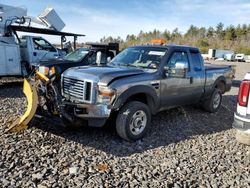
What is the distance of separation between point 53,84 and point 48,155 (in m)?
1.28

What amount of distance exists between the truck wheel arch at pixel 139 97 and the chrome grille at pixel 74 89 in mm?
620

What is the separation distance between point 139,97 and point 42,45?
834 centimetres

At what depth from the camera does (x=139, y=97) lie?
18.5ft

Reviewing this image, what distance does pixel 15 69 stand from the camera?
10922 mm

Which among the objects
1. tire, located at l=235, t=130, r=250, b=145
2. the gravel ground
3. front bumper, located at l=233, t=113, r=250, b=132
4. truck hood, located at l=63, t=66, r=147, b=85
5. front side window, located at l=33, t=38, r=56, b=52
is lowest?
the gravel ground

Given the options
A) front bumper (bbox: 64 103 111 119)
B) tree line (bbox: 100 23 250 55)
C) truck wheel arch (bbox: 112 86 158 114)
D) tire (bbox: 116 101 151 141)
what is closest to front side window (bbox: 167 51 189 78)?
truck wheel arch (bbox: 112 86 158 114)

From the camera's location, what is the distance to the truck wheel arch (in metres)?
4.95

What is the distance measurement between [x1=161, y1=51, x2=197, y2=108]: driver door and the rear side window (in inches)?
11.0

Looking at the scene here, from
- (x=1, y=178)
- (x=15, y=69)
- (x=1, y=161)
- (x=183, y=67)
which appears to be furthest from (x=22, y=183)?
(x=15, y=69)

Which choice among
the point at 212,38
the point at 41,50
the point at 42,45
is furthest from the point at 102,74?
the point at 212,38

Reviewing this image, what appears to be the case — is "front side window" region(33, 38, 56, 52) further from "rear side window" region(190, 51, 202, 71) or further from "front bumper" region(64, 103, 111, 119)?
"front bumper" region(64, 103, 111, 119)

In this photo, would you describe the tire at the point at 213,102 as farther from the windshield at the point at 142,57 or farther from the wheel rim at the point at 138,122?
the wheel rim at the point at 138,122

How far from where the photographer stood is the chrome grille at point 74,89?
16.6ft

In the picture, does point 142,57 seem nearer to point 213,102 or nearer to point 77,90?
point 77,90
